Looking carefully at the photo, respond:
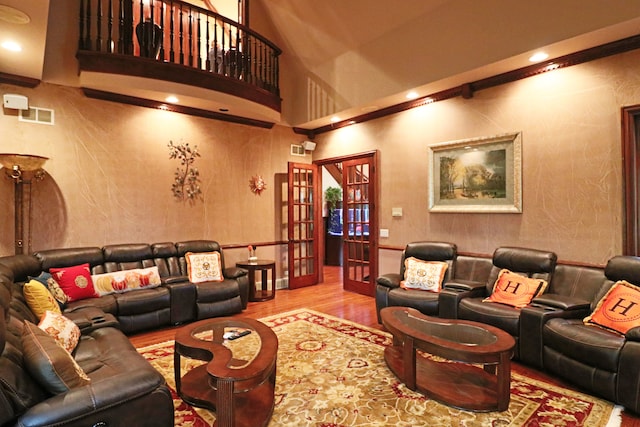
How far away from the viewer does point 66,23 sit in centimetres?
429

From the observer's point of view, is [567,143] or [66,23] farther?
[66,23]

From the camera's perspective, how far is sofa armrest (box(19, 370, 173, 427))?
148 cm

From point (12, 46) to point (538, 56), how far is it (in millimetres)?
5177

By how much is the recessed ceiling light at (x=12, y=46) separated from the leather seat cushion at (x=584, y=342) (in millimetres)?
5365

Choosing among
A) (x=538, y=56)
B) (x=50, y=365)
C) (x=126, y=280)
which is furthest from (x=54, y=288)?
(x=538, y=56)

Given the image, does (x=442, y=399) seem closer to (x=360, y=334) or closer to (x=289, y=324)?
(x=360, y=334)

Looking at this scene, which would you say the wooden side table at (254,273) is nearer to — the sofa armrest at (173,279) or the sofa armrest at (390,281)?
the sofa armrest at (173,279)

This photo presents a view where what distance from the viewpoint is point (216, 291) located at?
4523 millimetres

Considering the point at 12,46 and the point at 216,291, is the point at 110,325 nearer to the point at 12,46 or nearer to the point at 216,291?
the point at 216,291

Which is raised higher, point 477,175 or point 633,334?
point 477,175

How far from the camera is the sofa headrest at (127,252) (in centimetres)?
439

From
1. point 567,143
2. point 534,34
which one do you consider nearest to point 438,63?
point 534,34

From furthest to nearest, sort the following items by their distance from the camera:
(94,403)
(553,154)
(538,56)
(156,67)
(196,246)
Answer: (196,246)
(156,67)
(553,154)
(538,56)
(94,403)

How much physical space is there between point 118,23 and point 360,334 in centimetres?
497
